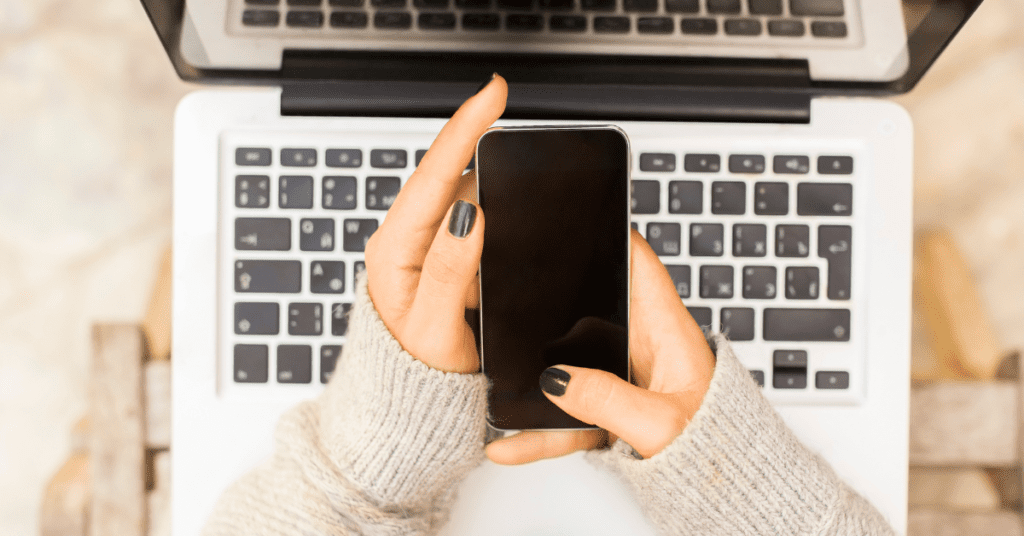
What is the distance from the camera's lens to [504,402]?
35 cm

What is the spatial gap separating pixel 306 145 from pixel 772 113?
327 mm

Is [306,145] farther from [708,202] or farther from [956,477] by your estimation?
[956,477]

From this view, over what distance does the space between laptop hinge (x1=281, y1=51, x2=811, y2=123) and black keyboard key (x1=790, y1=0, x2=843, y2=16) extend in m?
0.03

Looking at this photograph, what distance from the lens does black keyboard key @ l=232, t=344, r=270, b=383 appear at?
1.28 ft

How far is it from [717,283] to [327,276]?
0.27m

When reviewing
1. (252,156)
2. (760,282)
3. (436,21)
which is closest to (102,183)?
(252,156)

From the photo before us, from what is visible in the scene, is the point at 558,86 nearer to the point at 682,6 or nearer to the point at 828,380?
the point at 682,6

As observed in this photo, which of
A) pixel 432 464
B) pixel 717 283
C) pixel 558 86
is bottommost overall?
pixel 432 464

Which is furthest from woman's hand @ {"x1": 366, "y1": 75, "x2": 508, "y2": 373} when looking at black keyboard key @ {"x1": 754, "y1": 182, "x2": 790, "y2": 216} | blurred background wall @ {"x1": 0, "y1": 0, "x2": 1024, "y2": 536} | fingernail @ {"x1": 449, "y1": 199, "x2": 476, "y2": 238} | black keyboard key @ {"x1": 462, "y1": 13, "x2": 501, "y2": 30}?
blurred background wall @ {"x1": 0, "y1": 0, "x2": 1024, "y2": 536}

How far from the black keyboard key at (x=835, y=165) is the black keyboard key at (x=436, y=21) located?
Result: 27 cm

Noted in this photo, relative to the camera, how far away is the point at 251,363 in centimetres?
39

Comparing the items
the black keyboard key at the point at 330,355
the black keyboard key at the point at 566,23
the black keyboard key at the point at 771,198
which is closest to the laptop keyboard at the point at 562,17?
the black keyboard key at the point at 566,23

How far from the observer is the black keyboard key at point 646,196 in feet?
1.29

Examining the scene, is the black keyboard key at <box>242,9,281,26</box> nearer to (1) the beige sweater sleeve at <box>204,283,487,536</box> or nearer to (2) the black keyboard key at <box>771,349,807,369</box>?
(1) the beige sweater sleeve at <box>204,283,487,536</box>
